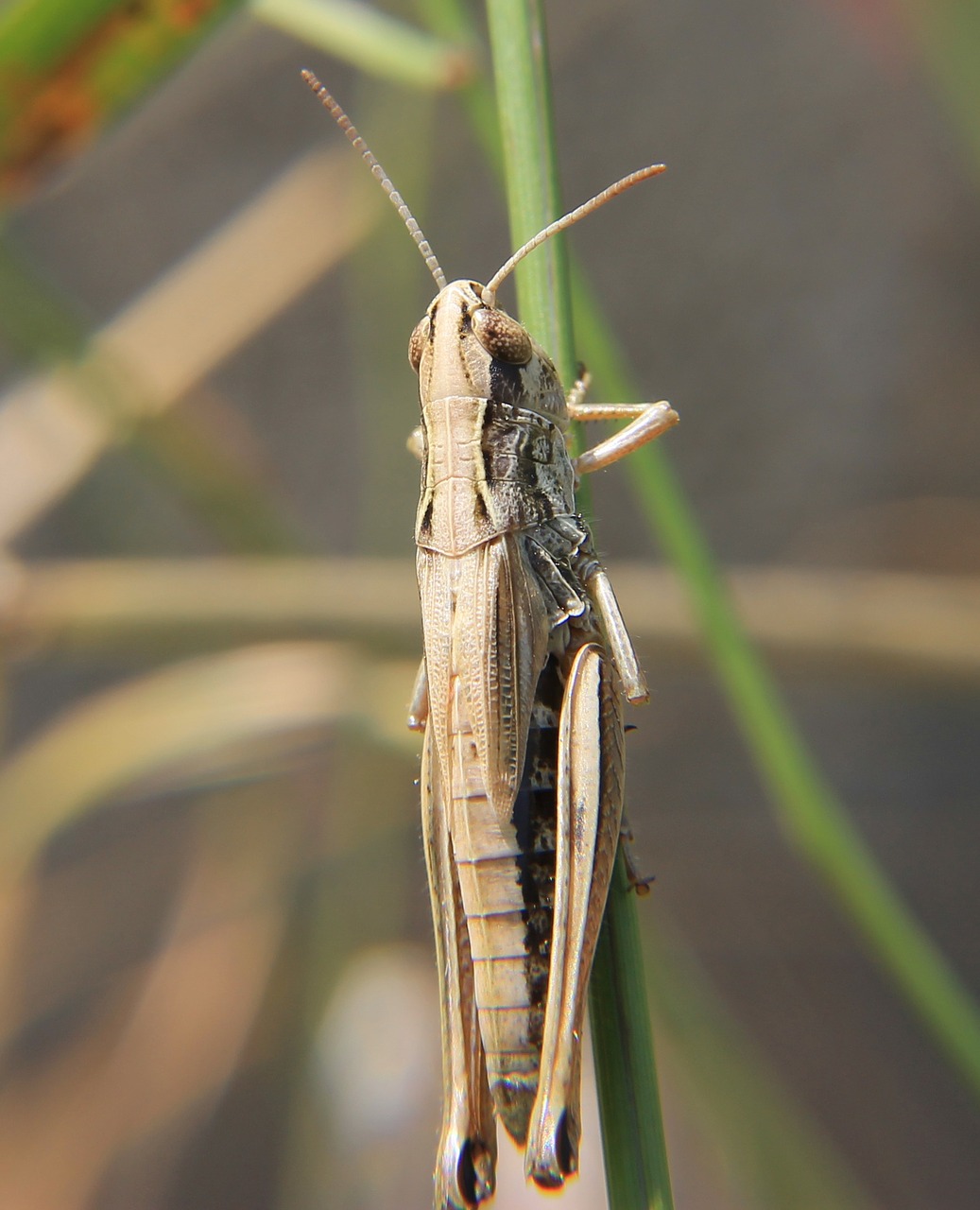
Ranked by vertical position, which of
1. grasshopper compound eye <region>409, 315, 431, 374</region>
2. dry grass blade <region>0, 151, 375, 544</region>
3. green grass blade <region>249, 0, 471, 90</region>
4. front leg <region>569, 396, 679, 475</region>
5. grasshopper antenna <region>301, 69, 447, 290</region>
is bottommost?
front leg <region>569, 396, 679, 475</region>

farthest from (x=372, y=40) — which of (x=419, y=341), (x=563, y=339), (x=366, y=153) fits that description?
(x=563, y=339)

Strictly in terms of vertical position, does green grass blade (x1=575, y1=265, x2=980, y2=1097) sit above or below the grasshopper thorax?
below

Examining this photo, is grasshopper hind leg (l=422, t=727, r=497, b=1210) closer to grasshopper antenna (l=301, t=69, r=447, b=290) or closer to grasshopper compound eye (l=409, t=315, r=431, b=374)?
grasshopper compound eye (l=409, t=315, r=431, b=374)

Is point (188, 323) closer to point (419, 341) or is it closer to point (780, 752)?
point (419, 341)

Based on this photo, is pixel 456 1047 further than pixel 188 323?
No

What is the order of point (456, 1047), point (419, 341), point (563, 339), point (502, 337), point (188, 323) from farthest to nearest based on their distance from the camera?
point (188, 323) < point (419, 341) < point (502, 337) < point (456, 1047) < point (563, 339)

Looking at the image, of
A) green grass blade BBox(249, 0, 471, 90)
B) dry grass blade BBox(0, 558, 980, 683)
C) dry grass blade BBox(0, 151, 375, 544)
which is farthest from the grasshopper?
dry grass blade BBox(0, 151, 375, 544)

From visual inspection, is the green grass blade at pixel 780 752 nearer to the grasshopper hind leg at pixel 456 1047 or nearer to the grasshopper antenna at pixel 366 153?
the grasshopper antenna at pixel 366 153
